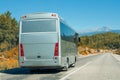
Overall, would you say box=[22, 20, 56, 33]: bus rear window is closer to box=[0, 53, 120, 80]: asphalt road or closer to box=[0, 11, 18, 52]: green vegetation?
box=[0, 53, 120, 80]: asphalt road

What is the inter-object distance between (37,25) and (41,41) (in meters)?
1.02

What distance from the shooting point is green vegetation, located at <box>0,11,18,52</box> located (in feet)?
305

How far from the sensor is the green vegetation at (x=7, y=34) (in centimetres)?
9297

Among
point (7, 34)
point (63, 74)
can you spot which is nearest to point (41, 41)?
point (63, 74)

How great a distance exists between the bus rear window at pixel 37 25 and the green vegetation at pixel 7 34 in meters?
70.4

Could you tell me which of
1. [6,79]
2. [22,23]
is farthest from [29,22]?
[6,79]

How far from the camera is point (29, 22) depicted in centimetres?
2078

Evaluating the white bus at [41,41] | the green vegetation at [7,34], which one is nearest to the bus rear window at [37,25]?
the white bus at [41,41]

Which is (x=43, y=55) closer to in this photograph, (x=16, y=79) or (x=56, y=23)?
(x=56, y=23)

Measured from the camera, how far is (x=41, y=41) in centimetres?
2050

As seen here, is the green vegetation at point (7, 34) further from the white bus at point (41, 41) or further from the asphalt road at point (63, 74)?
the white bus at point (41, 41)

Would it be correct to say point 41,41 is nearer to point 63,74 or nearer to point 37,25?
point 37,25

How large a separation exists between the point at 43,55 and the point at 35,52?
0.51 m

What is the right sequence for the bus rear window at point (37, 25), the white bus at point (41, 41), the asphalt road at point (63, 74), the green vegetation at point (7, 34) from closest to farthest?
the asphalt road at point (63, 74), the white bus at point (41, 41), the bus rear window at point (37, 25), the green vegetation at point (7, 34)
